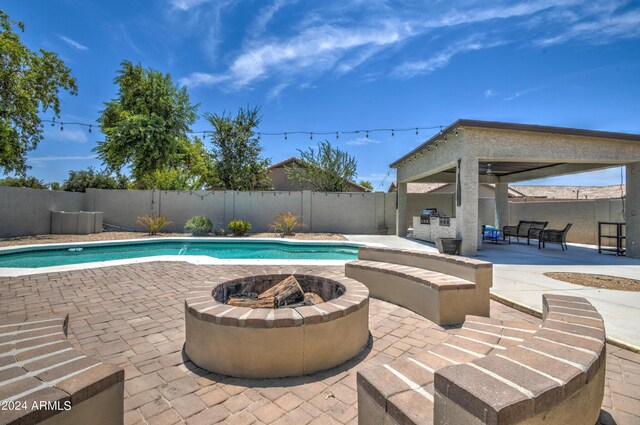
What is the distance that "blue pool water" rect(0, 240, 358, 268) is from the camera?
8.27 meters

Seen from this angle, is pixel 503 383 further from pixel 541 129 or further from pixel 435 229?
pixel 435 229

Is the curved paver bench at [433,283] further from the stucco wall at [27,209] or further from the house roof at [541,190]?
the house roof at [541,190]

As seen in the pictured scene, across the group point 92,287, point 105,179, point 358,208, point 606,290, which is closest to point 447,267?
point 606,290

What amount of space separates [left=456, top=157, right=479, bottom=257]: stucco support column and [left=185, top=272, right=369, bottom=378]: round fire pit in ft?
22.2

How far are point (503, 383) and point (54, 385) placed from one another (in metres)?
1.88

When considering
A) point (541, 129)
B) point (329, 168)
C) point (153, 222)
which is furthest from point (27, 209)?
point (541, 129)

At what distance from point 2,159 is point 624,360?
19.3 m

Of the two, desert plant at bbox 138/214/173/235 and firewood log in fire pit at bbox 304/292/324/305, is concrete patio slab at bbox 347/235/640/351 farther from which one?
desert plant at bbox 138/214/173/235

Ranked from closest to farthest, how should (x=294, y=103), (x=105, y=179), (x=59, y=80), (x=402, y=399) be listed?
(x=402, y=399) → (x=59, y=80) → (x=294, y=103) → (x=105, y=179)

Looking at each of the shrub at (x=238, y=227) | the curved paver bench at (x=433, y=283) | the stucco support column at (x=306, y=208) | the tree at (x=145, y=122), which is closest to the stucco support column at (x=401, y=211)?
the stucco support column at (x=306, y=208)

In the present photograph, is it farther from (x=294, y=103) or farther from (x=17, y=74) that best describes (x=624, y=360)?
(x=17, y=74)

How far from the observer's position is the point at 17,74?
1207cm

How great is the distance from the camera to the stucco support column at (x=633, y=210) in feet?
27.7

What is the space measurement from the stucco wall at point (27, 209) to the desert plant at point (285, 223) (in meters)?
9.64
